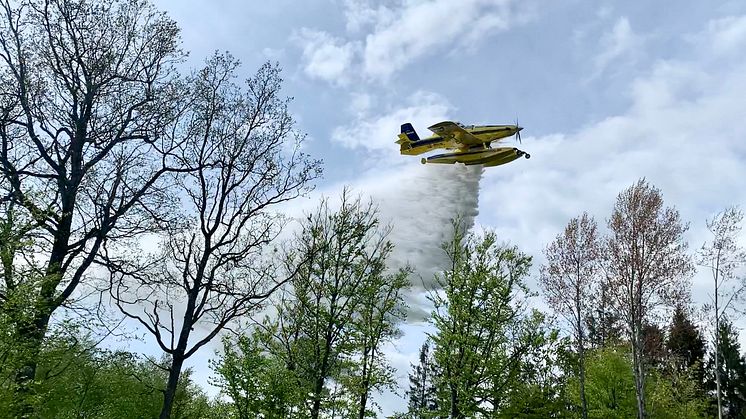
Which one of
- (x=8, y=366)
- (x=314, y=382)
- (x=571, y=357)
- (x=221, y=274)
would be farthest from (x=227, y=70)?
(x=571, y=357)

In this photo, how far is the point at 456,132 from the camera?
131 ft

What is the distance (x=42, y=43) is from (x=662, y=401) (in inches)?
1173

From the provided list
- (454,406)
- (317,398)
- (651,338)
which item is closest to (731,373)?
(651,338)

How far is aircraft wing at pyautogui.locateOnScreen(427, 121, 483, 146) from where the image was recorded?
39.2 m

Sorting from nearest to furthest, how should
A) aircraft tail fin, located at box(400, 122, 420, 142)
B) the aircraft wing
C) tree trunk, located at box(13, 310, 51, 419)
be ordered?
1. tree trunk, located at box(13, 310, 51, 419)
2. the aircraft wing
3. aircraft tail fin, located at box(400, 122, 420, 142)

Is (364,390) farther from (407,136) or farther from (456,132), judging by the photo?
(407,136)

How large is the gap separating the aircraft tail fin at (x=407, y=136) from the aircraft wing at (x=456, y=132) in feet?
24.2

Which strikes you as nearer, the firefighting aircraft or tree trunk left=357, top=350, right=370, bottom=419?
tree trunk left=357, top=350, right=370, bottom=419

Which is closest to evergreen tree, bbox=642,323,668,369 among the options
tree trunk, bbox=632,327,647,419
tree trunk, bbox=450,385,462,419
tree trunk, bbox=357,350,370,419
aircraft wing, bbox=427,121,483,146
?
tree trunk, bbox=632,327,647,419

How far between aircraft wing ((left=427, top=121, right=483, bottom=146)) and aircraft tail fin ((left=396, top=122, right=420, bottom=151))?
24.2 ft

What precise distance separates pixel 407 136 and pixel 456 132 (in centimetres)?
990

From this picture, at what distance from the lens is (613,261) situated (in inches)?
983

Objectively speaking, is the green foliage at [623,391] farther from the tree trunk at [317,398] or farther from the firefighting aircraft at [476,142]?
the tree trunk at [317,398]

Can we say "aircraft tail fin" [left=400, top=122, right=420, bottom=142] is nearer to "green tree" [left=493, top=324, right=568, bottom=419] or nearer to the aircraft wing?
the aircraft wing
